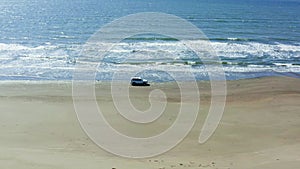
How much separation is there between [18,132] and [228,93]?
562 inches

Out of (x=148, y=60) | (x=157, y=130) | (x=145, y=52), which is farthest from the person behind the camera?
(x=145, y=52)

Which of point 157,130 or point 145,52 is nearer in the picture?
point 157,130

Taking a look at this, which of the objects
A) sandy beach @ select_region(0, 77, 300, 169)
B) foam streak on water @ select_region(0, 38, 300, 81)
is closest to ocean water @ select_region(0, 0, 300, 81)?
foam streak on water @ select_region(0, 38, 300, 81)

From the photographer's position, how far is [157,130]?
21.2 meters

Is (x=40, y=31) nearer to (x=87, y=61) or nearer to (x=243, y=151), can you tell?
(x=87, y=61)

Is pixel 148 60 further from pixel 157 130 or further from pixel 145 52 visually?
pixel 157 130

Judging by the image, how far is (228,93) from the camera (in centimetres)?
2989

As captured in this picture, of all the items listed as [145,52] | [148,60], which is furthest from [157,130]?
[145,52]

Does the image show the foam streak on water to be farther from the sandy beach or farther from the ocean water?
the sandy beach

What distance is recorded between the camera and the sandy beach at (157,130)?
51.0 feet

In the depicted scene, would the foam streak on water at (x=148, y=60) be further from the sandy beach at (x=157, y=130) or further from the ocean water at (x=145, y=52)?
the sandy beach at (x=157, y=130)

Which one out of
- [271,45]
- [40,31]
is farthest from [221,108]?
[40,31]

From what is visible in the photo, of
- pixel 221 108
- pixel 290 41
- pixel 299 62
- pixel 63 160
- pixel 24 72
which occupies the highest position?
pixel 290 41

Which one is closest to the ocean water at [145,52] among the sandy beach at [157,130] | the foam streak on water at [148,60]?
the foam streak on water at [148,60]
